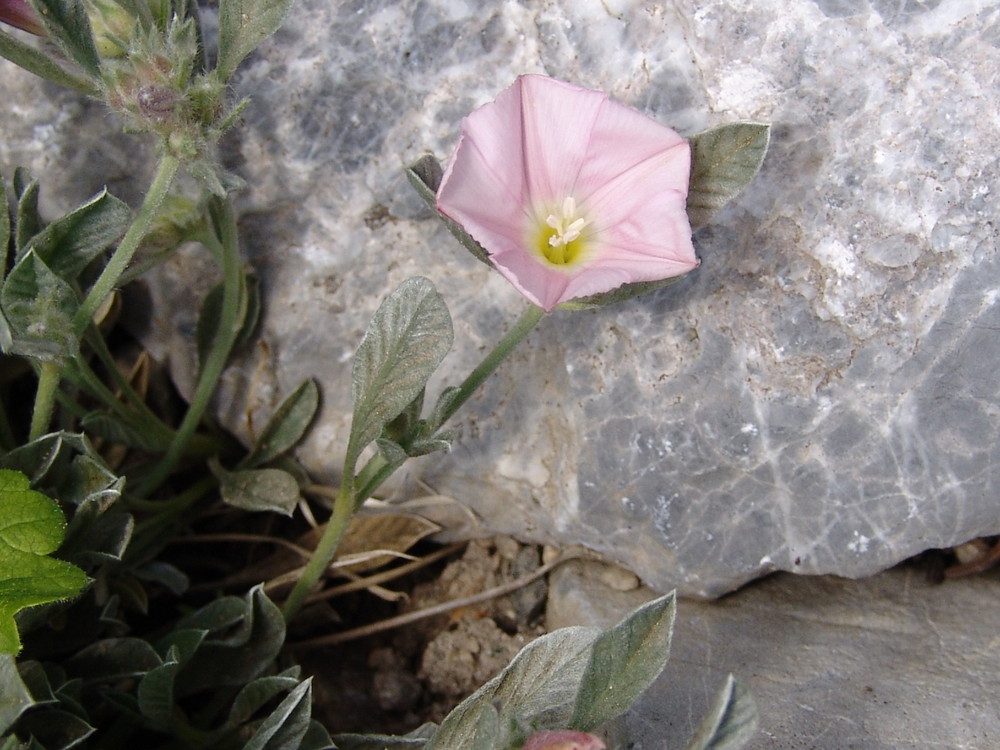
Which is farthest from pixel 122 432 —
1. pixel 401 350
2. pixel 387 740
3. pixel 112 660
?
pixel 387 740

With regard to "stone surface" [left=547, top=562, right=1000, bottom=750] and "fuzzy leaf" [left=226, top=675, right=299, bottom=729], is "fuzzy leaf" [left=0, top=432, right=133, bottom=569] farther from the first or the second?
"stone surface" [left=547, top=562, right=1000, bottom=750]

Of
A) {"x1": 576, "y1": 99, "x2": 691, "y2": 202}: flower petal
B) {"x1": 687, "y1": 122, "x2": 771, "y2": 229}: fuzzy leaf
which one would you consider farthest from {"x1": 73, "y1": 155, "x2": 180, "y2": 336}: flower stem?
{"x1": 687, "y1": 122, "x2": 771, "y2": 229}: fuzzy leaf

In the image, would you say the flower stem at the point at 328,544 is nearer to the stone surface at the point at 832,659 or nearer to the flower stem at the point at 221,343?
the flower stem at the point at 221,343

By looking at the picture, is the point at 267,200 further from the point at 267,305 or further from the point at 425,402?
the point at 425,402

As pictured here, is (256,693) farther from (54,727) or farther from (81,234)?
(81,234)

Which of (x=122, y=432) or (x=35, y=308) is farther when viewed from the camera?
(x=122, y=432)

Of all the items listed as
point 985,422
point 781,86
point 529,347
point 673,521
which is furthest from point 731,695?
point 781,86
